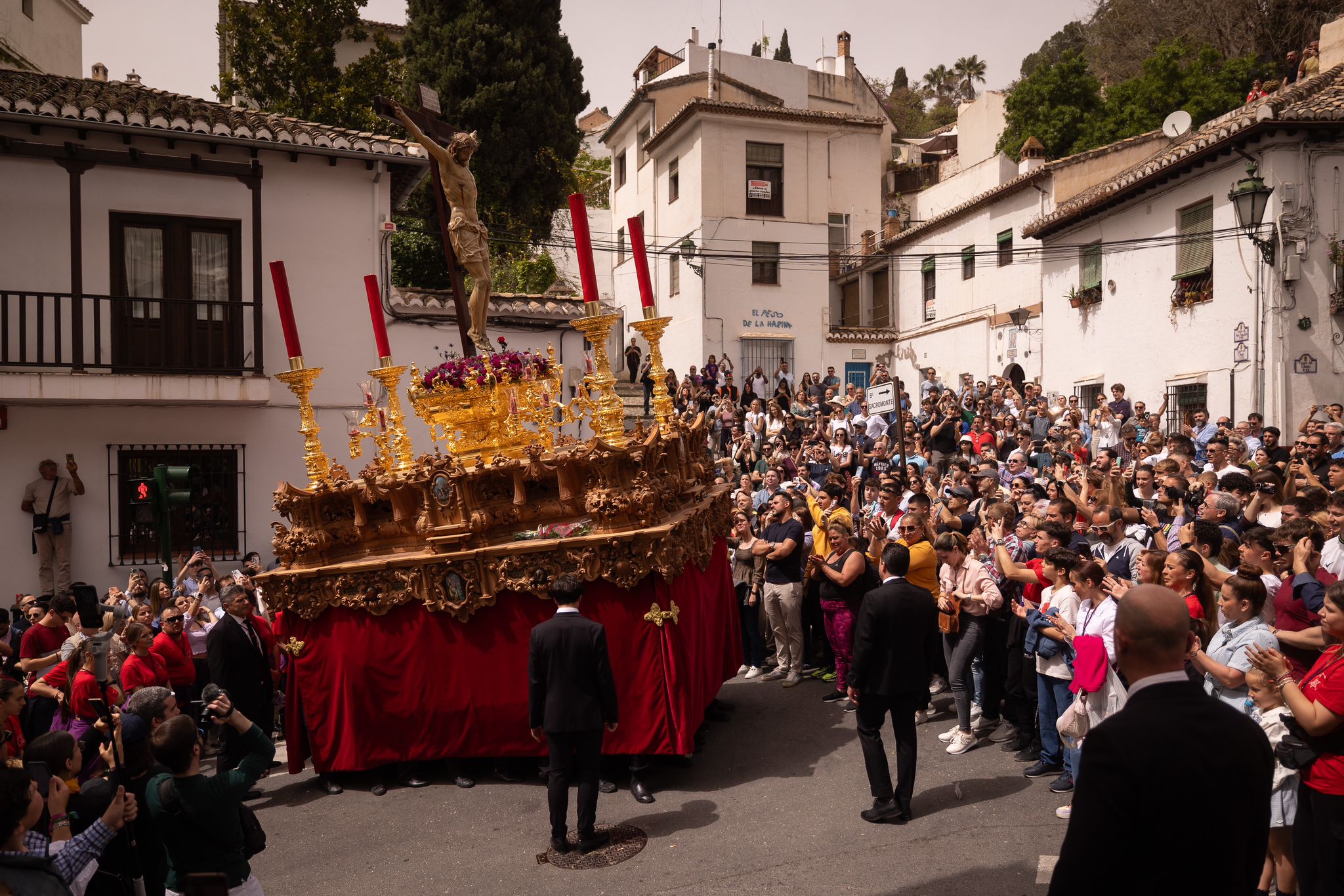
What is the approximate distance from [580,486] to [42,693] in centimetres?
372

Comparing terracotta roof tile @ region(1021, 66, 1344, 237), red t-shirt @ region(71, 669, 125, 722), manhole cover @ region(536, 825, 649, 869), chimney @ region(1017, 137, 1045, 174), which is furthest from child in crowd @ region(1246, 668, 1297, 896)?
chimney @ region(1017, 137, 1045, 174)

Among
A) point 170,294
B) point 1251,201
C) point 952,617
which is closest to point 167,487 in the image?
point 952,617

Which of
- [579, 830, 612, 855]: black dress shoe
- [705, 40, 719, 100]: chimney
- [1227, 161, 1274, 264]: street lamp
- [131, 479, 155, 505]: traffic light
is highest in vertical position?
[705, 40, 719, 100]: chimney

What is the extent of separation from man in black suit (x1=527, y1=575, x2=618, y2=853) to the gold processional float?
84 cm

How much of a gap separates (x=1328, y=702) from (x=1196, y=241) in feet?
50.3

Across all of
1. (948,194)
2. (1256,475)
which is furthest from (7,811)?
(948,194)

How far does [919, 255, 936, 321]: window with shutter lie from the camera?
1127 inches

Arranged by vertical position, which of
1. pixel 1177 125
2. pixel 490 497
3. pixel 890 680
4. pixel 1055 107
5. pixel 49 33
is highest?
pixel 1055 107

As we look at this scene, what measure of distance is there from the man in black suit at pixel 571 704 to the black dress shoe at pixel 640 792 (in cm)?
65

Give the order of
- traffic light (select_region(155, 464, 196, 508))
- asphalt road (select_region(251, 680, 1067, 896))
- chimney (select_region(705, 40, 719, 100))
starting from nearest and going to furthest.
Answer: asphalt road (select_region(251, 680, 1067, 896)), traffic light (select_region(155, 464, 196, 508)), chimney (select_region(705, 40, 719, 100))

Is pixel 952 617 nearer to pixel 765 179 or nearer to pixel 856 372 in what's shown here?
pixel 856 372

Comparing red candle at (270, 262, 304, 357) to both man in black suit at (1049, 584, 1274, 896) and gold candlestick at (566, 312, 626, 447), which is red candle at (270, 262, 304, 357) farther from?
man in black suit at (1049, 584, 1274, 896)

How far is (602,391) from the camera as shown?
23.7ft

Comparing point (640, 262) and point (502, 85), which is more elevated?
point (502, 85)
